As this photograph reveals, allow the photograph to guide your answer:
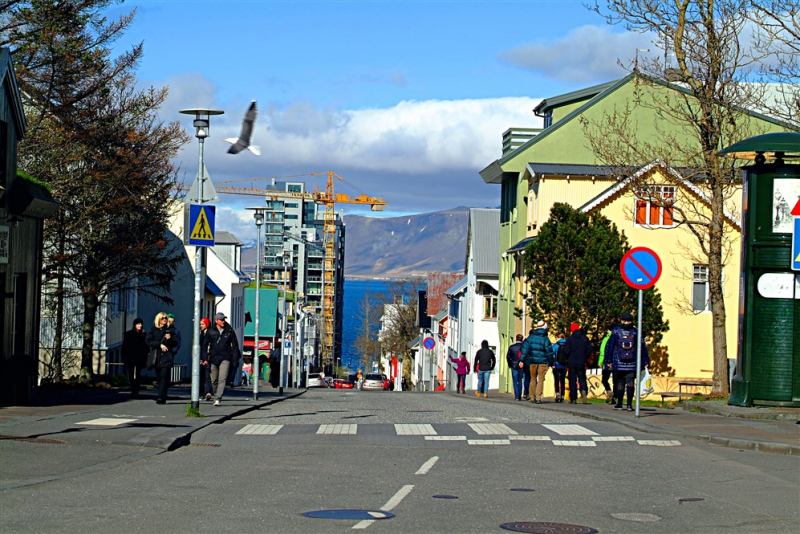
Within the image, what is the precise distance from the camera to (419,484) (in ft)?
36.7

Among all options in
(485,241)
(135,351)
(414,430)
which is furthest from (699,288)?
(414,430)

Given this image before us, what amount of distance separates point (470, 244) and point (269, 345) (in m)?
29.5

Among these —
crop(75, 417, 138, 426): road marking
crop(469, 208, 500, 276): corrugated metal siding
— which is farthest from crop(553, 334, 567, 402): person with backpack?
crop(469, 208, 500, 276): corrugated metal siding

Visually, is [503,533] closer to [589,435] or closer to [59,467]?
[59,467]

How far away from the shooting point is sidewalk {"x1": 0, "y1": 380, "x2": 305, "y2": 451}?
14.4 meters

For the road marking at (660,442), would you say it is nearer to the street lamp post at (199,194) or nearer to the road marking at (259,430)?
the road marking at (259,430)

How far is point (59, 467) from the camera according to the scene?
462 inches

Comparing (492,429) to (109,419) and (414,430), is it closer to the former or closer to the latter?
(414,430)

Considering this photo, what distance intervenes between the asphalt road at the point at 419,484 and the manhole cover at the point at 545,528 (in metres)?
0.17

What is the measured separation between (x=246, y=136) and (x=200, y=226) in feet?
5.77

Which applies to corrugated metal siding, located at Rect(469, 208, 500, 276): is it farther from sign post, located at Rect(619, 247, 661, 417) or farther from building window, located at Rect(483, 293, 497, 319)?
sign post, located at Rect(619, 247, 661, 417)

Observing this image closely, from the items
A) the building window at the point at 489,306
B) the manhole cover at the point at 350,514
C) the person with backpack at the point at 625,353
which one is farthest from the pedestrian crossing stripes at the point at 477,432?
the building window at the point at 489,306

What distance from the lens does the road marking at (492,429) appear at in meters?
17.1

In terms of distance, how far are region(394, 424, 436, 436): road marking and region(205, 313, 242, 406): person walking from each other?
203 inches
